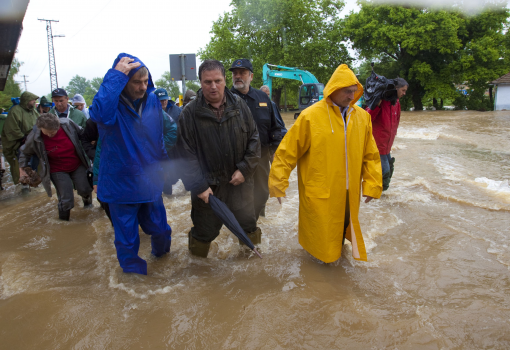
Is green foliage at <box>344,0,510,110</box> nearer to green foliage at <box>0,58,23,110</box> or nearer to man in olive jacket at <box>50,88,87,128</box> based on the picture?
man in olive jacket at <box>50,88,87,128</box>

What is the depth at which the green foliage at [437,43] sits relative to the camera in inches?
1110

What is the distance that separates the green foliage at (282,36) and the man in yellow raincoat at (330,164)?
30980mm

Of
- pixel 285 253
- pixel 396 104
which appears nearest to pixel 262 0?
pixel 396 104

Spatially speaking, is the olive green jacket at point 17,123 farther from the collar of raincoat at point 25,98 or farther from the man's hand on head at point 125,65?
the man's hand on head at point 125,65

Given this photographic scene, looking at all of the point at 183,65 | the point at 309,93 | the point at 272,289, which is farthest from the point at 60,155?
the point at 309,93

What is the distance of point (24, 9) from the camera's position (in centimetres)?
390

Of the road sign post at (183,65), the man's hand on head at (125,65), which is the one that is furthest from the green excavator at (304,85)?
the man's hand on head at (125,65)

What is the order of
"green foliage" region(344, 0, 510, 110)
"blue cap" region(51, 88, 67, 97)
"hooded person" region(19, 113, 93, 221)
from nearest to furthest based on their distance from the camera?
"hooded person" region(19, 113, 93, 221) → "blue cap" region(51, 88, 67, 97) → "green foliage" region(344, 0, 510, 110)

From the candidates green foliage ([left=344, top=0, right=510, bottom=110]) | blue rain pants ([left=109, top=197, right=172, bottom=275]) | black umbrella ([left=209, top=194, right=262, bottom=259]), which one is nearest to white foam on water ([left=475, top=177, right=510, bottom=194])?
black umbrella ([left=209, top=194, right=262, bottom=259])

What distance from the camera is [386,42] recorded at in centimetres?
3116

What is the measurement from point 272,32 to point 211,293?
34.2 m

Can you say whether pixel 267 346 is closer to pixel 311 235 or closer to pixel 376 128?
pixel 311 235

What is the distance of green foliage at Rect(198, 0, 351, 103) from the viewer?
1304 inches

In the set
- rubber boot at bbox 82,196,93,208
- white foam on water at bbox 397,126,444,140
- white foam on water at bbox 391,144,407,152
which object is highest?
white foam on water at bbox 397,126,444,140
